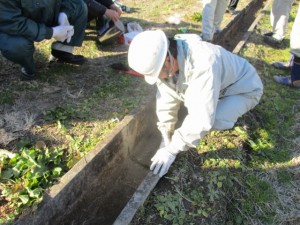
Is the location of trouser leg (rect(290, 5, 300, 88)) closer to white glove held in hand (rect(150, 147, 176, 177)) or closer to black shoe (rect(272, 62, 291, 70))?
black shoe (rect(272, 62, 291, 70))

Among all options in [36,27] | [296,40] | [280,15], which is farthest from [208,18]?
[36,27]

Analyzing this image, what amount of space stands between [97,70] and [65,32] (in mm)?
755

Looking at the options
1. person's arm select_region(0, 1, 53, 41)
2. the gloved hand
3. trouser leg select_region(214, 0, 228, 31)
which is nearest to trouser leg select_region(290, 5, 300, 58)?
trouser leg select_region(214, 0, 228, 31)

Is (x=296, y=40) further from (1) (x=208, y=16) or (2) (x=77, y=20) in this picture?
(2) (x=77, y=20)

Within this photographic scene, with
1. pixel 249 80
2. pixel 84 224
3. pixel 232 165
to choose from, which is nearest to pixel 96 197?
pixel 84 224

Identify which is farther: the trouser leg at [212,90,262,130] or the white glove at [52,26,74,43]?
the white glove at [52,26,74,43]

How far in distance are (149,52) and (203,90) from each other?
551mm

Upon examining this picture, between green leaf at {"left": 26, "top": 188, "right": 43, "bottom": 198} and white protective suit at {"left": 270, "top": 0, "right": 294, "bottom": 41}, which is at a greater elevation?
white protective suit at {"left": 270, "top": 0, "right": 294, "bottom": 41}

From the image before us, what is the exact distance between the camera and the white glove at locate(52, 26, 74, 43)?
3771 mm

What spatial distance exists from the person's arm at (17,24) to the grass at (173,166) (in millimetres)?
674

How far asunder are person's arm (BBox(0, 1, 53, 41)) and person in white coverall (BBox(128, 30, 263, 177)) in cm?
167

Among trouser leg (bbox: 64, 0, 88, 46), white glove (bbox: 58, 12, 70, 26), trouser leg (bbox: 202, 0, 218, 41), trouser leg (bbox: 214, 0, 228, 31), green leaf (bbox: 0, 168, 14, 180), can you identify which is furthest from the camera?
trouser leg (bbox: 214, 0, 228, 31)

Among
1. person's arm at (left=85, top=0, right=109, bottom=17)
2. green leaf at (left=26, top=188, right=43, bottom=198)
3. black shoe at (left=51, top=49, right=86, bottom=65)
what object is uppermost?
person's arm at (left=85, top=0, right=109, bottom=17)

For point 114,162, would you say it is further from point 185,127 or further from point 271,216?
point 271,216
